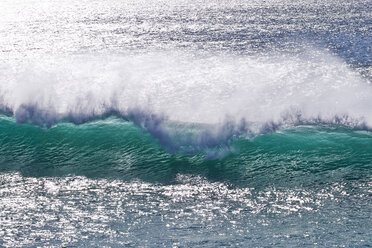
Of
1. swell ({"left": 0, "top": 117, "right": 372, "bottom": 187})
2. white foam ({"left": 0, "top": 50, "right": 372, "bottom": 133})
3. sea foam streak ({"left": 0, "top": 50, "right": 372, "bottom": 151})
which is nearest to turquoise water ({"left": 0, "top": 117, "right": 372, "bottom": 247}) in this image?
swell ({"left": 0, "top": 117, "right": 372, "bottom": 187})

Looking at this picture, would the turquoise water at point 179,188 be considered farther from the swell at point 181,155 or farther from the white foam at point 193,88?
the white foam at point 193,88

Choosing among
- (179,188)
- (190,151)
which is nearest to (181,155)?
(190,151)

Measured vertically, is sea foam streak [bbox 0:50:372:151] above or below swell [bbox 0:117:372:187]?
above

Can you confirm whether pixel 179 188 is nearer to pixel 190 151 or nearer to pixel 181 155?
pixel 181 155

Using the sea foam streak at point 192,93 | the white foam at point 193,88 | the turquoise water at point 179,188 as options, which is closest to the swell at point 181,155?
the turquoise water at point 179,188

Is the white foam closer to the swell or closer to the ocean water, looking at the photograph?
the ocean water

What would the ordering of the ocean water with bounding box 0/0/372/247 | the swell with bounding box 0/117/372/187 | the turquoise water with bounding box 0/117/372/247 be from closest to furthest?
the turquoise water with bounding box 0/117/372/247, the ocean water with bounding box 0/0/372/247, the swell with bounding box 0/117/372/187
